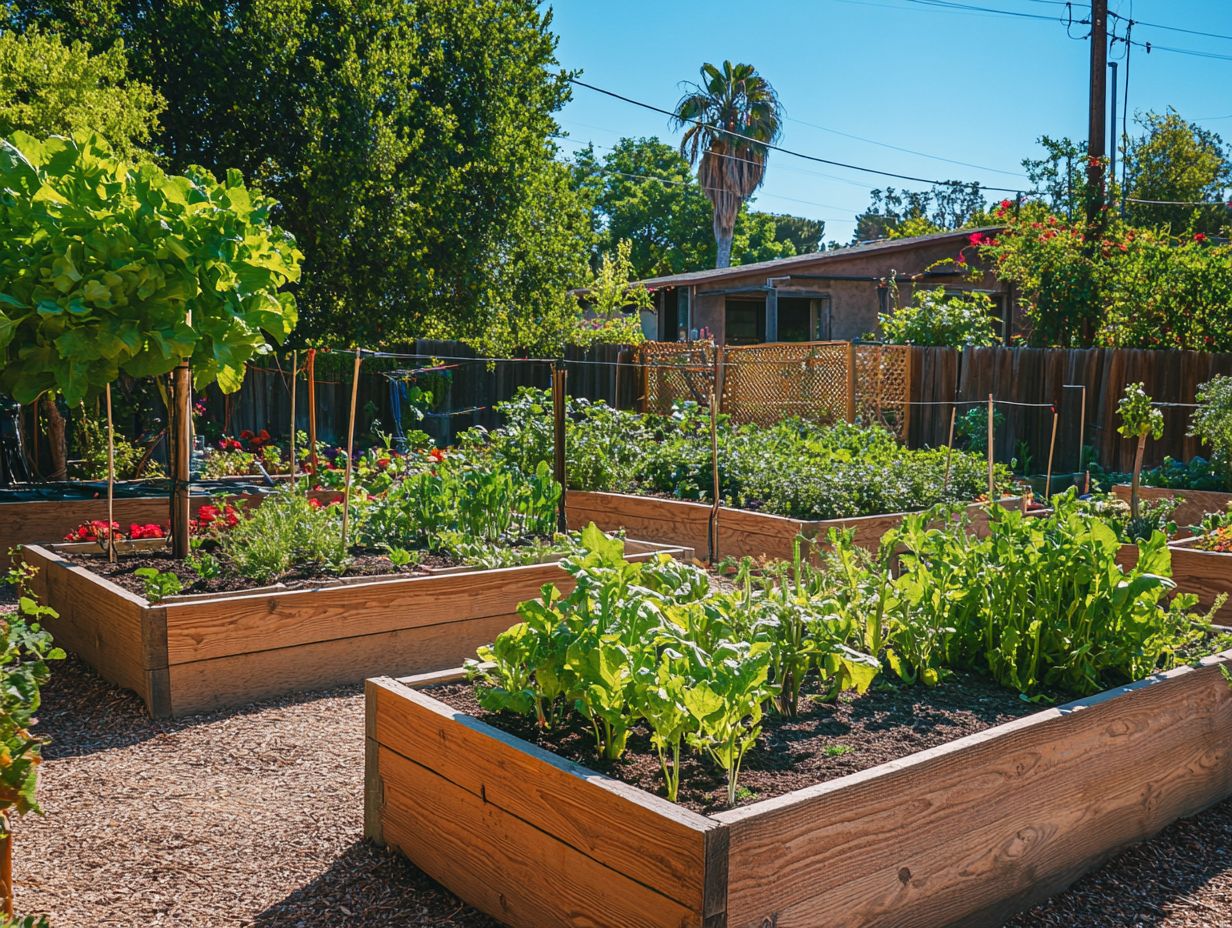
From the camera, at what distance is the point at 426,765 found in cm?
285

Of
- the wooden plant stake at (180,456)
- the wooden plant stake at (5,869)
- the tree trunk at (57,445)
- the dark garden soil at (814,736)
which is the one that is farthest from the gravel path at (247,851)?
the tree trunk at (57,445)

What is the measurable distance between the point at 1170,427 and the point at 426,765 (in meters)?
12.1

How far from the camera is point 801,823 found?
2219mm

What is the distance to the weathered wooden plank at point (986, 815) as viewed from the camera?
7.26 ft

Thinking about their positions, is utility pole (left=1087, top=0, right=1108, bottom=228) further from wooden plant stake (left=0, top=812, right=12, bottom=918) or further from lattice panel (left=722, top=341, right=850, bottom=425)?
wooden plant stake (left=0, top=812, right=12, bottom=918)

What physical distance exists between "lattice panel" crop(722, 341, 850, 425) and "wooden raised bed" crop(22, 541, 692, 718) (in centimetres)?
773

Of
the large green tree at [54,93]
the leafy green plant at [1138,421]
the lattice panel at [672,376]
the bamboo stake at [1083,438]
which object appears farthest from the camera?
the lattice panel at [672,376]

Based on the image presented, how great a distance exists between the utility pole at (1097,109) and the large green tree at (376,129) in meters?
7.29

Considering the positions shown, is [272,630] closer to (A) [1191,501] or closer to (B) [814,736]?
(B) [814,736]

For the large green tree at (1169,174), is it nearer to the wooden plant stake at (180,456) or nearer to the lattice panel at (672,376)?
the lattice panel at (672,376)

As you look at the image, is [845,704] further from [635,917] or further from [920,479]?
[920,479]

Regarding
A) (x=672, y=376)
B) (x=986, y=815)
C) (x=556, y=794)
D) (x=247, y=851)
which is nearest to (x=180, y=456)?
(x=247, y=851)

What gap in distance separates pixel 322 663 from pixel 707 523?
3973 millimetres

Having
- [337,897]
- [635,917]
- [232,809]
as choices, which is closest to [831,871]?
[635,917]
